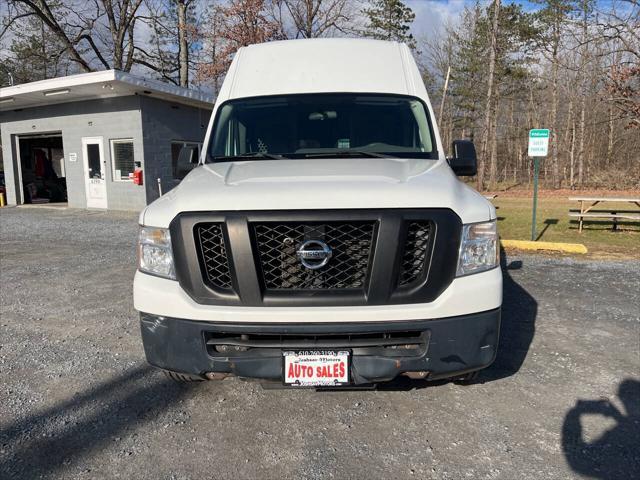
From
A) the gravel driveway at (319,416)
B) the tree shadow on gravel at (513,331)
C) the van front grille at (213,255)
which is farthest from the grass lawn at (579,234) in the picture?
the van front grille at (213,255)

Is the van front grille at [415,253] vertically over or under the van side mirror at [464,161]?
under

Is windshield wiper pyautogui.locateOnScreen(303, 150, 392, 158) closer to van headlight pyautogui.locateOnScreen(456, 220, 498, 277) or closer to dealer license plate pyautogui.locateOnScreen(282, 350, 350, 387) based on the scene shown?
van headlight pyautogui.locateOnScreen(456, 220, 498, 277)

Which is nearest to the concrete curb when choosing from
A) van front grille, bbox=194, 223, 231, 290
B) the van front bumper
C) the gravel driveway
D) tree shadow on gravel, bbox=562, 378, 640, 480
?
the gravel driveway

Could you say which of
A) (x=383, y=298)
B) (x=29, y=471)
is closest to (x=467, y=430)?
(x=383, y=298)

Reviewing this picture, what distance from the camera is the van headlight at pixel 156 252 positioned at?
8.39ft

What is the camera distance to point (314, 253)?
2.37 metres

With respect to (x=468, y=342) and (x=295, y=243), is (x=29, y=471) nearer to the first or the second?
(x=295, y=243)

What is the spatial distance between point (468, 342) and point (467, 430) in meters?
0.71

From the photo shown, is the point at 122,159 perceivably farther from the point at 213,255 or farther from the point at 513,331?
the point at 213,255

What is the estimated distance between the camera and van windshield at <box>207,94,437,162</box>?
3.71 metres

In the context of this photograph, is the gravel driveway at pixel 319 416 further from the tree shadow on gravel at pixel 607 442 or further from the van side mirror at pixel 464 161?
the van side mirror at pixel 464 161

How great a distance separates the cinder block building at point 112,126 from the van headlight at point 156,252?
39.3 feet

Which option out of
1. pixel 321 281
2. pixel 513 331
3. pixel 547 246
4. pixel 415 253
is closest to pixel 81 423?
pixel 321 281

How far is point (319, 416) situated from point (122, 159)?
14602 millimetres
